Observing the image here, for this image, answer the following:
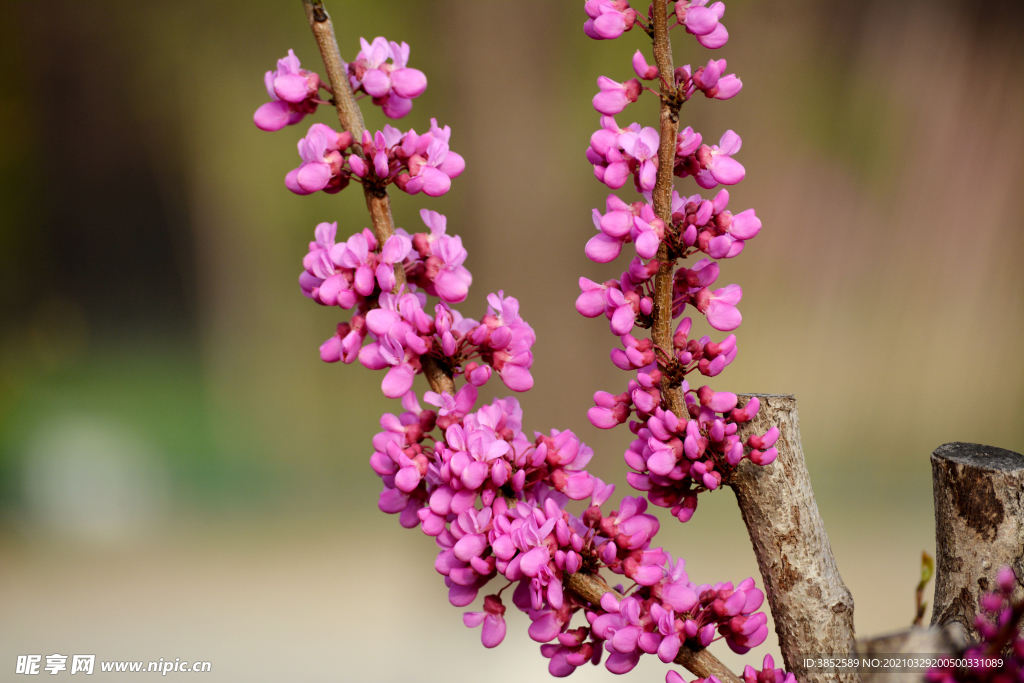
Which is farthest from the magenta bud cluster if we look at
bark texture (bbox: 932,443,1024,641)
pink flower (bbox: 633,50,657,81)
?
bark texture (bbox: 932,443,1024,641)

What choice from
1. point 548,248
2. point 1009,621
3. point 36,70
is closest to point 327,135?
point 1009,621

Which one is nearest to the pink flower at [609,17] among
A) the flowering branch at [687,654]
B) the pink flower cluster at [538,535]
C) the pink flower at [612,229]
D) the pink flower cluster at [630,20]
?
the pink flower cluster at [630,20]

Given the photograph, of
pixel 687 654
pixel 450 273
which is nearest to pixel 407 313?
pixel 450 273

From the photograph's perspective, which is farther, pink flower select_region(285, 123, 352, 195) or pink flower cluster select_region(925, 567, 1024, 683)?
pink flower select_region(285, 123, 352, 195)

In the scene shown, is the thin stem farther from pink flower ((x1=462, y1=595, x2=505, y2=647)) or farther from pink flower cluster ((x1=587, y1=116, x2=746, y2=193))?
pink flower ((x1=462, y1=595, x2=505, y2=647))

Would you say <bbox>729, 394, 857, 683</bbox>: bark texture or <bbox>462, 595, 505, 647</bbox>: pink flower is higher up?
<bbox>729, 394, 857, 683</bbox>: bark texture

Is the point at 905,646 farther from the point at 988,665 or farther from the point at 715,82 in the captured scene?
the point at 715,82
